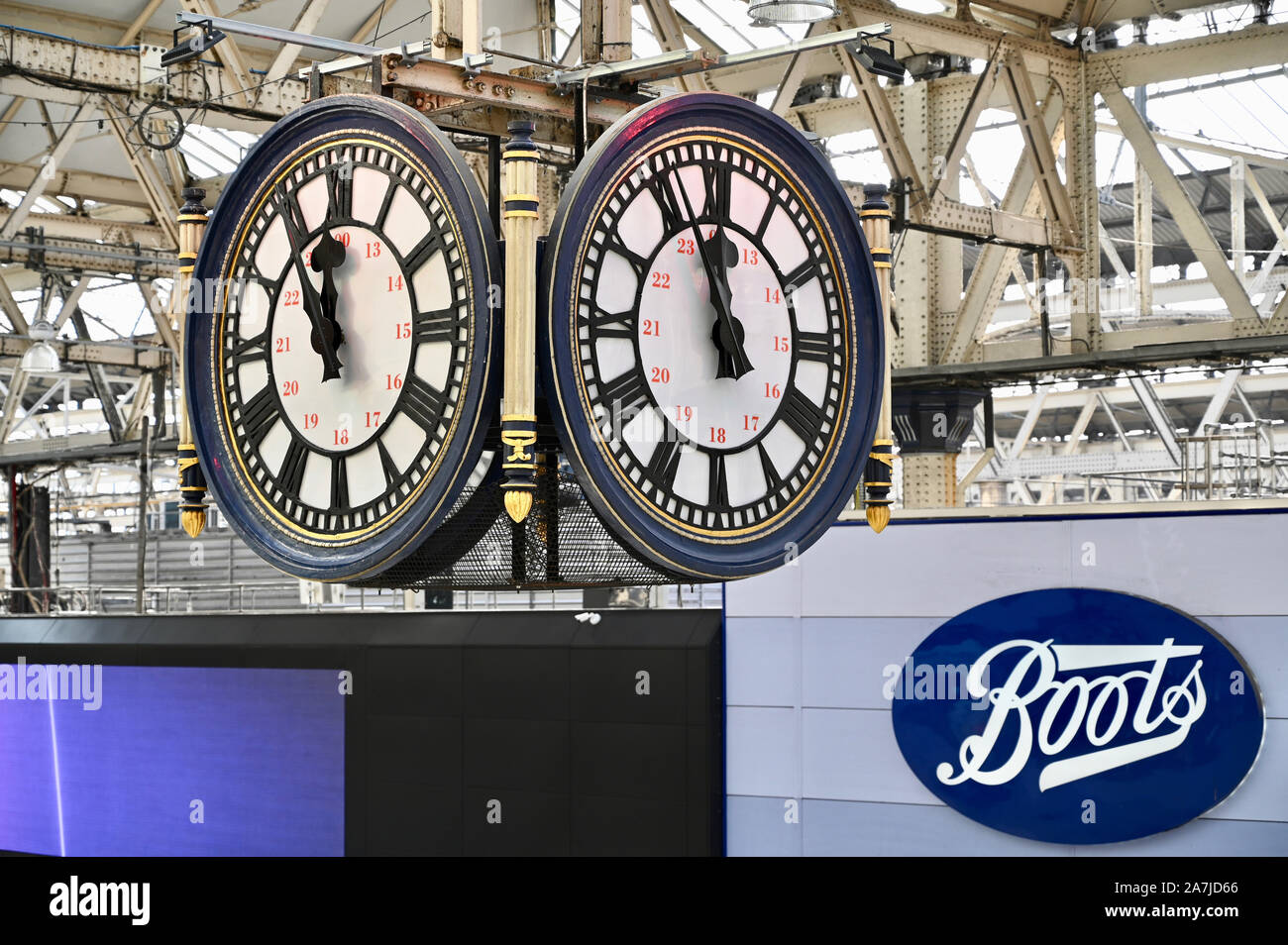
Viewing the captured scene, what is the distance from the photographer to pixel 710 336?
3211 mm

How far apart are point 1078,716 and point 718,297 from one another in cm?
898

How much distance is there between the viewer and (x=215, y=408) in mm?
3451

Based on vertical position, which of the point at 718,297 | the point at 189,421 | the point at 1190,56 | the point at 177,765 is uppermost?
the point at 1190,56

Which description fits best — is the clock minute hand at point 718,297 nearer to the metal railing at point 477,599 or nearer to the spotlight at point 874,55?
the spotlight at point 874,55

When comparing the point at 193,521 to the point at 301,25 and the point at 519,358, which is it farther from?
the point at 301,25

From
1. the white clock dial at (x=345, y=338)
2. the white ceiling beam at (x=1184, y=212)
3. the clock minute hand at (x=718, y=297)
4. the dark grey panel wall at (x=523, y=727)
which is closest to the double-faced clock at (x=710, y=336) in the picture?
the clock minute hand at (x=718, y=297)

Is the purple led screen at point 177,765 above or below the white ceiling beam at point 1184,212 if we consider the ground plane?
below

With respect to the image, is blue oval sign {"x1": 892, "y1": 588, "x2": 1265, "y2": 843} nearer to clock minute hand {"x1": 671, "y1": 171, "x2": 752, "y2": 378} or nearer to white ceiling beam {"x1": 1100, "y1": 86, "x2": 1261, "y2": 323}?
white ceiling beam {"x1": 1100, "y1": 86, "x2": 1261, "y2": 323}

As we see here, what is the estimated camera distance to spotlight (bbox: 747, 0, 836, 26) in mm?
5070

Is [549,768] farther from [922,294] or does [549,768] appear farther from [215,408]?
[215,408]

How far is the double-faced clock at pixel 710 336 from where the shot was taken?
9.95ft

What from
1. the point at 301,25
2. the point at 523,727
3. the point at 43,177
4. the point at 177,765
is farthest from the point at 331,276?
the point at 43,177

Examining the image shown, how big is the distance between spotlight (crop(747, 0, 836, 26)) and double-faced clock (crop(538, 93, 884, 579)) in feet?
6.07

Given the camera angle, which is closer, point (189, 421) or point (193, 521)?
point (189, 421)
